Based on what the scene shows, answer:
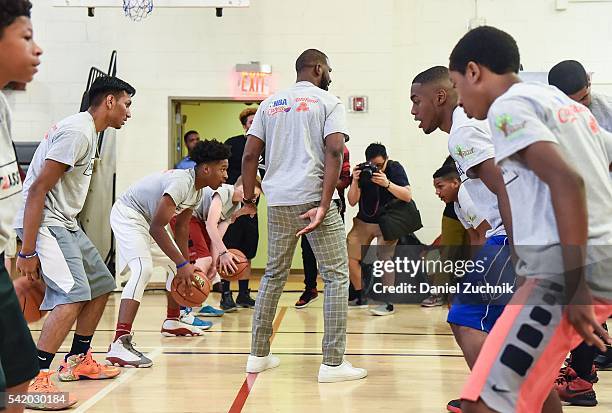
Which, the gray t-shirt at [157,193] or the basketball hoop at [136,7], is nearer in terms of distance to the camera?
the gray t-shirt at [157,193]

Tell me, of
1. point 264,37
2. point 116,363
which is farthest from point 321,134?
point 264,37

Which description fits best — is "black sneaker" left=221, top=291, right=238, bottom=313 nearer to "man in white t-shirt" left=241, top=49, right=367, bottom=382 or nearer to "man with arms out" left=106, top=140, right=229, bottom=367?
"man with arms out" left=106, top=140, right=229, bottom=367

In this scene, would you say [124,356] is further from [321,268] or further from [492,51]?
[492,51]

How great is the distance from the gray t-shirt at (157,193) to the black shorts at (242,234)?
1.90 m

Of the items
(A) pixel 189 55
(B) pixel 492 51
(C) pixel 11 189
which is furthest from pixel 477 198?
(A) pixel 189 55

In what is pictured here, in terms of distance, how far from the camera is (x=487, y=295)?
3.05 meters

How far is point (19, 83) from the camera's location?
231 centimetres

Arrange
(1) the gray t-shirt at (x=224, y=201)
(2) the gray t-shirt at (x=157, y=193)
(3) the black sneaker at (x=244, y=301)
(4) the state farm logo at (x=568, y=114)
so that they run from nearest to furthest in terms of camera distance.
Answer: (4) the state farm logo at (x=568, y=114), (2) the gray t-shirt at (x=157, y=193), (1) the gray t-shirt at (x=224, y=201), (3) the black sneaker at (x=244, y=301)

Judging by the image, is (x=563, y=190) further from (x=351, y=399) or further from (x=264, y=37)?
(x=264, y=37)

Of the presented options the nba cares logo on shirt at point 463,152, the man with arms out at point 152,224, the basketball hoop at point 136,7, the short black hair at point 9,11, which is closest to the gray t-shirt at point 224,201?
the man with arms out at point 152,224

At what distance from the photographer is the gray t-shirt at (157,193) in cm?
501

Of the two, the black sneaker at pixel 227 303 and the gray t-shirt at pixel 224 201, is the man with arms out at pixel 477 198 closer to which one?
the gray t-shirt at pixel 224 201

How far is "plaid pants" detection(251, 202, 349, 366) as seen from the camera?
4348 millimetres

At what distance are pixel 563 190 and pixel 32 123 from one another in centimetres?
838
